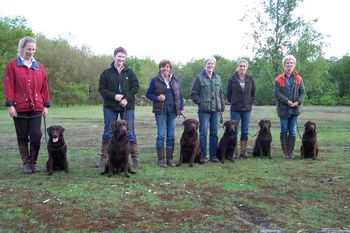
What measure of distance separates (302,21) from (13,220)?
2054 centimetres

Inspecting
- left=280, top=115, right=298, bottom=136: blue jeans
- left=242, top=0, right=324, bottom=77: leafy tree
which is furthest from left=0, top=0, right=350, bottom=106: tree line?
left=280, top=115, right=298, bottom=136: blue jeans

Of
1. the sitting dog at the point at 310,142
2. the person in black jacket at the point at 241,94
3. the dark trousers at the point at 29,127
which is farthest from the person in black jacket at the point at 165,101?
the sitting dog at the point at 310,142

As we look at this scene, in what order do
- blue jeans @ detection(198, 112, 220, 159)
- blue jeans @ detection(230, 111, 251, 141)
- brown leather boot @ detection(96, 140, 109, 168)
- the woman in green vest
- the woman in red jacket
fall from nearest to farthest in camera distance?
the woman in red jacket < brown leather boot @ detection(96, 140, 109, 168) < the woman in green vest < blue jeans @ detection(198, 112, 220, 159) < blue jeans @ detection(230, 111, 251, 141)

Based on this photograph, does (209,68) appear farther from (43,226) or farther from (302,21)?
(302,21)

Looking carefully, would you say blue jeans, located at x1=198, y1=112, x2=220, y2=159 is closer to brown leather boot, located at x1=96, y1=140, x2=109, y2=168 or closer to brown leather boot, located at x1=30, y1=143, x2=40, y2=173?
brown leather boot, located at x1=96, y1=140, x2=109, y2=168

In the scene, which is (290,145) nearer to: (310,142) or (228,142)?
(310,142)

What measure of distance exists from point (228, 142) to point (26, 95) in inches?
172

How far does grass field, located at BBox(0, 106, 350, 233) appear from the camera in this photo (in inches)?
187

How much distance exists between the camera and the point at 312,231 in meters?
4.55

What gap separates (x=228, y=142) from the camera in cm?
912

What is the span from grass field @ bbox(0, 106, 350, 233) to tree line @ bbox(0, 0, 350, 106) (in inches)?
559

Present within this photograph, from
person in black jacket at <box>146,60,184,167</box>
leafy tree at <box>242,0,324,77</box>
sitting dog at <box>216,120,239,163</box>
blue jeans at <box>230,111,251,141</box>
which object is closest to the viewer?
person in black jacket at <box>146,60,184,167</box>

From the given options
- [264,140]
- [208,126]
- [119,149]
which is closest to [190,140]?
[208,126]

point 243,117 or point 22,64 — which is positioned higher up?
point 22,64
